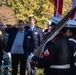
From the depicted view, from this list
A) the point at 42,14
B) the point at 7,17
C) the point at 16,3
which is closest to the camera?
the point at 16,3

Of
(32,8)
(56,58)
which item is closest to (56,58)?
(56,58)

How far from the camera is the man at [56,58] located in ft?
18.7

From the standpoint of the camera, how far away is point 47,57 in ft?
18.7

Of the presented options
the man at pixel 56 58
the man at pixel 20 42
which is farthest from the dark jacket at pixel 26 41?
the man at pixel 56 58

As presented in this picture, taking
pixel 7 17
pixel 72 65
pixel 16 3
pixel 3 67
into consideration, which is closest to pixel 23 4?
pixel 16 3

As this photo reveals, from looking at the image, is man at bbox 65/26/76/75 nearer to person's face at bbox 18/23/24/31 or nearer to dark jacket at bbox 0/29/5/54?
person's face at bbox 18/23/24/31

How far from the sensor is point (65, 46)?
19.5ft

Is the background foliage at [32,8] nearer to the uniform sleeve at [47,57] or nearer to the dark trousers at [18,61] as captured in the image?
the dark trousers at [18,61]

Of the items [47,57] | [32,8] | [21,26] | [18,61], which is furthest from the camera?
[32,8]

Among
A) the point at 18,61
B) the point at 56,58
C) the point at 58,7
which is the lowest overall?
the point at 18,61

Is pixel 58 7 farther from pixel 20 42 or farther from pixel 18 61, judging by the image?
pixel 18 61

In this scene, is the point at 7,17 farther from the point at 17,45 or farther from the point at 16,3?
the point at 17,45

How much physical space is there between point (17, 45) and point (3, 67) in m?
1.60

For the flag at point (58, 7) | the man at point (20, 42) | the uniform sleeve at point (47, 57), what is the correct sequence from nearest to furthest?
the uniform sleeve at point (47, 57) < the flag at point (58, 7) < the man at point (20, 42)
